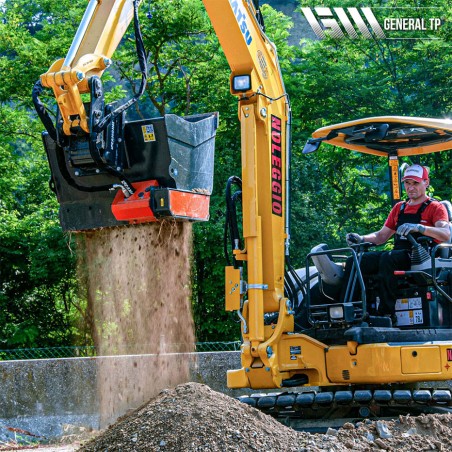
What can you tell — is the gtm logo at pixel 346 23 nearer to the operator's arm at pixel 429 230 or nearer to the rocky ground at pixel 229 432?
the operator's arm at pixel 429 230

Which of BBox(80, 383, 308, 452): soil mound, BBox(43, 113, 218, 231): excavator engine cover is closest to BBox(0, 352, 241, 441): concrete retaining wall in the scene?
BBox(43, 113, 218, 231): excavator engine cover

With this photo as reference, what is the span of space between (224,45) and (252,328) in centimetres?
252

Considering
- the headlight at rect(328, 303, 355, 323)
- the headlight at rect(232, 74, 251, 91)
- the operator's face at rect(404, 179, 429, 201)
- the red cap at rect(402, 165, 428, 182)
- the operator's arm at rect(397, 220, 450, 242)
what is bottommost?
the headlight at rect(328, 303, 355, 323)

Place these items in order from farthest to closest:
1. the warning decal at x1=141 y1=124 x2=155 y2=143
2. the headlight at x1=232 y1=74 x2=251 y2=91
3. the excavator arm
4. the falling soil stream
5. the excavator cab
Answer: the falling soil stream, the headlight at x1=232 y1=74 x2=251 y2=91, the excavator cab, the warning decal at x1=141 y1=124 x2=155 y2=143, the excavator arm

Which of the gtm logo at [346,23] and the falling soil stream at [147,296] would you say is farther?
the gtm logo at [346,23]

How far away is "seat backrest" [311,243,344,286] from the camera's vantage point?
8.22 metres

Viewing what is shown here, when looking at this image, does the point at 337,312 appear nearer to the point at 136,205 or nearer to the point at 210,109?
the point at 136,205

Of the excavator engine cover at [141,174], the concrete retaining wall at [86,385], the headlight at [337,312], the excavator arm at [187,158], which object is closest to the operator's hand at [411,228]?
the headlight at [337,312]

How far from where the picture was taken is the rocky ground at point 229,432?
6.25m

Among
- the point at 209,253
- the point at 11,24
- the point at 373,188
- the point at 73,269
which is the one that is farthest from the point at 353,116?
the point at 11,24

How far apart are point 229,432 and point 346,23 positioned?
18430 millimetres

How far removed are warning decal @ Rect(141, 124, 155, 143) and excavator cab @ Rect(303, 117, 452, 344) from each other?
1.60 m

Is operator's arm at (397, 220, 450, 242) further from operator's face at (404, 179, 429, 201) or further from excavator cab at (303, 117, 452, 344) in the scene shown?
operator's face at (404, 179, 429, 201)

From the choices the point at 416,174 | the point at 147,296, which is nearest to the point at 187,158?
the point at 416,174
